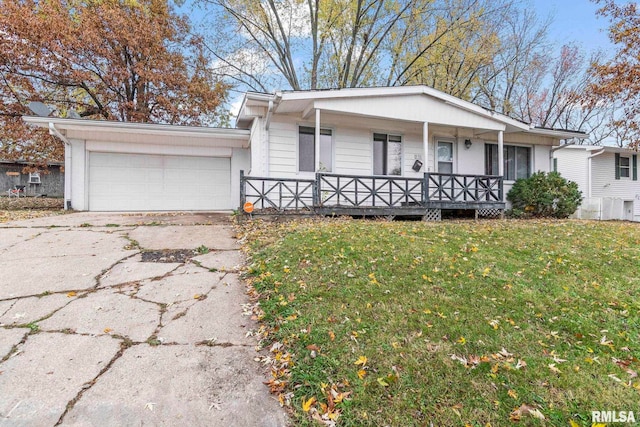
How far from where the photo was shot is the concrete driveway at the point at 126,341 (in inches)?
76.2

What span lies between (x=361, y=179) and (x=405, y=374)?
25.5 ft

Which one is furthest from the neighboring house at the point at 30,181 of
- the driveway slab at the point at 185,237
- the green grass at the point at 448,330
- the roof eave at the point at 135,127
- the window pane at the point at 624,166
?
the window pane at the point at 624,166

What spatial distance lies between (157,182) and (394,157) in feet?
26.4

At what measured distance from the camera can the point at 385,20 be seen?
55.9 feet

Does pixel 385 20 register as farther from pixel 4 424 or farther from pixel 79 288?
pixel 4 424

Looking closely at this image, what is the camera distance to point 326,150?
9680mm

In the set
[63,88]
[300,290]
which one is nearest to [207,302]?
[300,290]

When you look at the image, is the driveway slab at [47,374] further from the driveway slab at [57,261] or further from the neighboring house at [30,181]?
the neighboring house at [30,181]

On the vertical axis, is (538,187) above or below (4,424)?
above

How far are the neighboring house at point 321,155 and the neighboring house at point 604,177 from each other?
10.8 feet

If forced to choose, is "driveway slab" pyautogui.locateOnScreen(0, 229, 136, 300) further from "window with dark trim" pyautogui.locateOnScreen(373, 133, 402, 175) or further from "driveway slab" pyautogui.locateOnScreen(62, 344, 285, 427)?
"window with dark trim" pyautogui.locateOnScreen(373, 133, 402, 175)

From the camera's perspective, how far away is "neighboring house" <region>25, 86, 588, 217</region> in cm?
895

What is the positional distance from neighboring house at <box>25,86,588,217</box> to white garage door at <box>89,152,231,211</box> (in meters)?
0.03

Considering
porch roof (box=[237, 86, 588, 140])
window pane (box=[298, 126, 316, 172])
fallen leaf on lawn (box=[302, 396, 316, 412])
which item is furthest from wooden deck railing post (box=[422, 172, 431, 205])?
fallen leaf on lawn (box=[302, 396, 316, 412])
